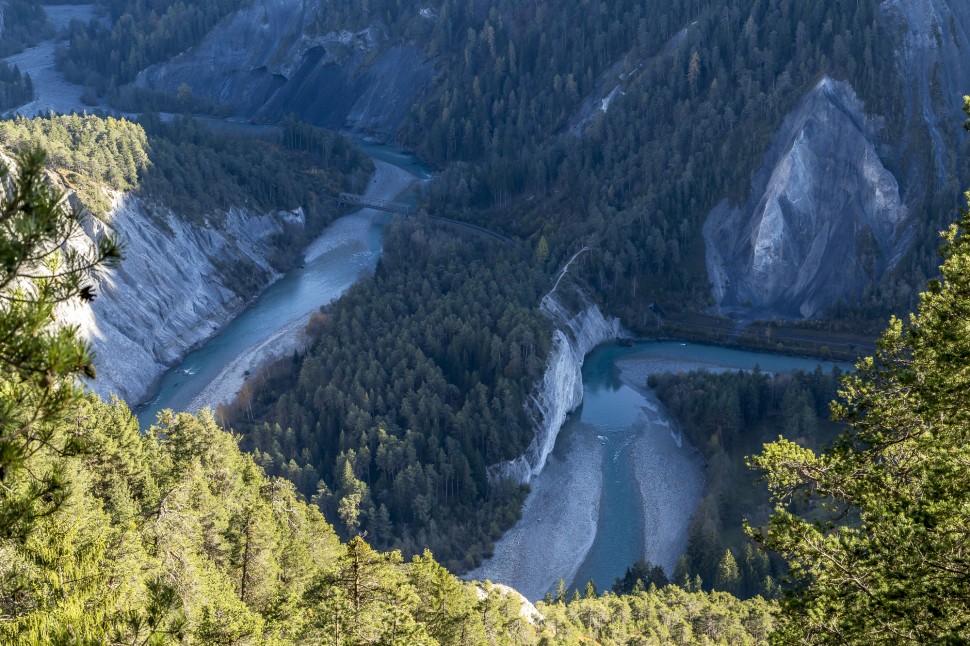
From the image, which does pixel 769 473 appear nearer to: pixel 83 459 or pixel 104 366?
pixel 83 459

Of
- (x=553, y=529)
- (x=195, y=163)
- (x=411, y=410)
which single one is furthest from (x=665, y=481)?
(x=195, y=163)

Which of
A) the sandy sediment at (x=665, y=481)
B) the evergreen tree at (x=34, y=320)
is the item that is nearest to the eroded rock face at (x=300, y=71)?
the sandy sediment at (x=665, y=481)

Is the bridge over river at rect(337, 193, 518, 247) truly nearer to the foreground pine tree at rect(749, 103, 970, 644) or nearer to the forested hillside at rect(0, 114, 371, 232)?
the forested hillside at rect(0, 114, 371, 232)

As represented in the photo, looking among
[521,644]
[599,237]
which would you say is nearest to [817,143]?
[599,237]

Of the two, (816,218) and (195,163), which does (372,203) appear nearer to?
(195,163)

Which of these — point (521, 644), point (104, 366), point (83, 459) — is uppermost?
point (83, 459)

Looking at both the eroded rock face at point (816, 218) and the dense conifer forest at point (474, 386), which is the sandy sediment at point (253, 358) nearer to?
the dense conifer forest at point (474, 386)

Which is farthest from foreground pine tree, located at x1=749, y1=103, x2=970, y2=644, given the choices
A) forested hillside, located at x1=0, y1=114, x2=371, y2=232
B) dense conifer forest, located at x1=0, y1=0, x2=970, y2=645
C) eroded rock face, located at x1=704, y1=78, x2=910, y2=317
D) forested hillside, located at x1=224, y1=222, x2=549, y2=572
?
eroded rock face, located at x1=704, y1=78, x2=910, y2=317
